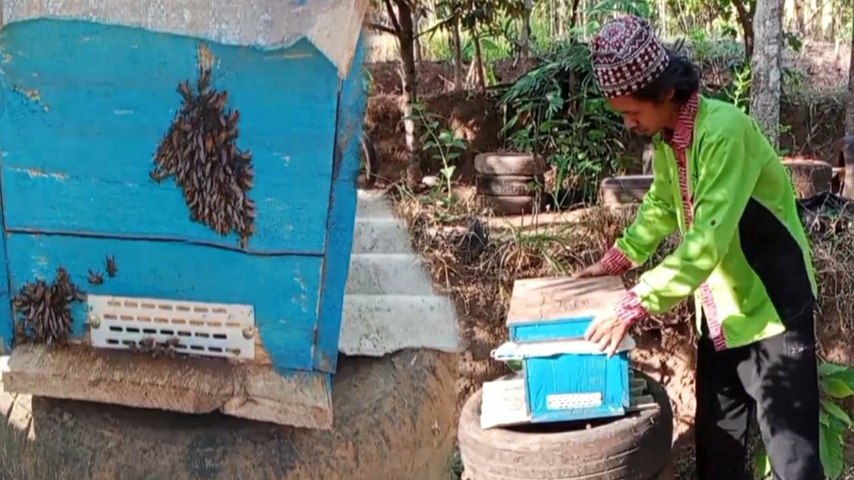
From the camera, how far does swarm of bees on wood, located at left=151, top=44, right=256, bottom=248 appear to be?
2.35 metres

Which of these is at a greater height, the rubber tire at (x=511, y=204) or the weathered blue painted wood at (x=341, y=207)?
the weathered blue painted wood at (x=341, y=207)

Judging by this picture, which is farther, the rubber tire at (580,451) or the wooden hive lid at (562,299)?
the rubber tire at (580,451)

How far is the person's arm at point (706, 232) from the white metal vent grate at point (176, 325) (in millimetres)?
1094

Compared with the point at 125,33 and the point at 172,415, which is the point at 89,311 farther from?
the point at 125,33

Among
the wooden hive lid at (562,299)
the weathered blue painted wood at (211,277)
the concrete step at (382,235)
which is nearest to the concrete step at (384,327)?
the wooden hive lid at (562,299)

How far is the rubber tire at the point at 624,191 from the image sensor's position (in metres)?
5.91

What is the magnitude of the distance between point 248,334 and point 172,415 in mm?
394

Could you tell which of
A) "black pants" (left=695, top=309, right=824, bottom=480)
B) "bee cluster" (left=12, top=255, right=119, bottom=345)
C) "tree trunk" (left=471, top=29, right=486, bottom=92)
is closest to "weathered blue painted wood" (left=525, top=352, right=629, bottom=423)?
"black pants" (left=695, top=309, right=824, bottom=480)

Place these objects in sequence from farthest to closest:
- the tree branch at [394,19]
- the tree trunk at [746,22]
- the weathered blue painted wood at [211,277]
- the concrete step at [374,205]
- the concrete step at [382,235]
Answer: the tree trunk at [746,22] < the tree branch at [394,19] < the concrete step at [374,205] < the concrete step at [382,235] < the weathered blue painted wood at [211,277]

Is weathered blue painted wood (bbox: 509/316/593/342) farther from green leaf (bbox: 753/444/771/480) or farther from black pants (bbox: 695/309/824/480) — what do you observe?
green leaf (bbox: 753/444/771/480)

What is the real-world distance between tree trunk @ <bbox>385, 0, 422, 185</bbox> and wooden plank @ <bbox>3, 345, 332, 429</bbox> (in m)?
5.32

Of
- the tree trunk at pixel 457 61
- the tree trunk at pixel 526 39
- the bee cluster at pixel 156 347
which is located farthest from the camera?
the tree trunk at pixel 526 39

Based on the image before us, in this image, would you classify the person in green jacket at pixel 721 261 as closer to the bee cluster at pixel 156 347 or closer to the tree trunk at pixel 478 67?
the bee cluster at pixel 156 347

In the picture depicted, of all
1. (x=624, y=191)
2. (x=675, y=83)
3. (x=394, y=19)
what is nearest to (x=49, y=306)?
(x=675, y=83)
